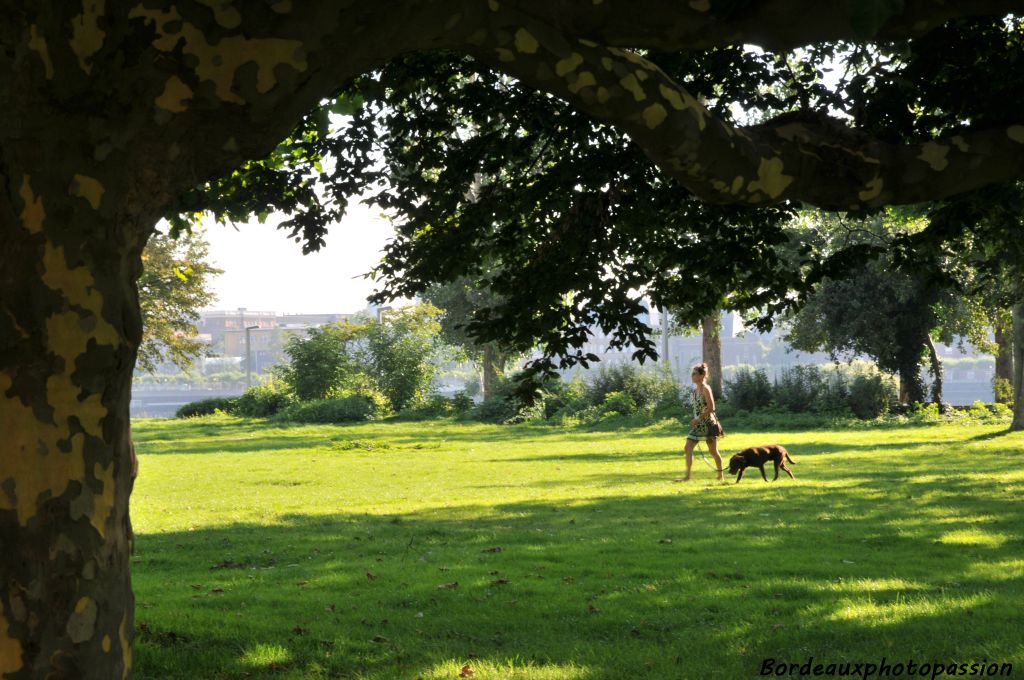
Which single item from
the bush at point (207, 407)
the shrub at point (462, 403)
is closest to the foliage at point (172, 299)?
the bush at point (207, 407)

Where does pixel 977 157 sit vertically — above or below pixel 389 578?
above

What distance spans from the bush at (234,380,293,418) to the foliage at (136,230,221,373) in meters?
4.32

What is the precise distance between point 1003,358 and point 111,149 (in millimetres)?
44694

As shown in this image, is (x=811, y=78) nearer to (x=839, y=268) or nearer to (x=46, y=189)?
(x=839, y=268)

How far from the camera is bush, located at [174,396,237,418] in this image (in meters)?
48.5

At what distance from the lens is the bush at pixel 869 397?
34.9 m

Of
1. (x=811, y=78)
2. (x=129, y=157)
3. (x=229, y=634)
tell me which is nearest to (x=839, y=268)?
(x=811, y=78)

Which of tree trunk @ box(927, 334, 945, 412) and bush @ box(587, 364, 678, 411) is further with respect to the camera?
bush @ box(587, 364, 678, 411)

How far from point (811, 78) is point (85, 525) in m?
8.99

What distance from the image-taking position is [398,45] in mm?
4320

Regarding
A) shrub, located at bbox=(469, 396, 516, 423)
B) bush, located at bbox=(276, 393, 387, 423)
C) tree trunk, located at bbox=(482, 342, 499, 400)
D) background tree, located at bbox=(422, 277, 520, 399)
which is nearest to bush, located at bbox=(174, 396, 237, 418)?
bush, located at bbox=(276, 393, 387, 423)

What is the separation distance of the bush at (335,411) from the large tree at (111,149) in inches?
1464

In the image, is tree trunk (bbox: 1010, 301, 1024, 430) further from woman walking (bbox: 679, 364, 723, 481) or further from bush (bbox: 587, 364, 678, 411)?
woman walking (bbox: 679, 364, 723, 481)

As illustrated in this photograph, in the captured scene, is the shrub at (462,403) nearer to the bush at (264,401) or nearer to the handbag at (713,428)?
the bush at (264,401)
